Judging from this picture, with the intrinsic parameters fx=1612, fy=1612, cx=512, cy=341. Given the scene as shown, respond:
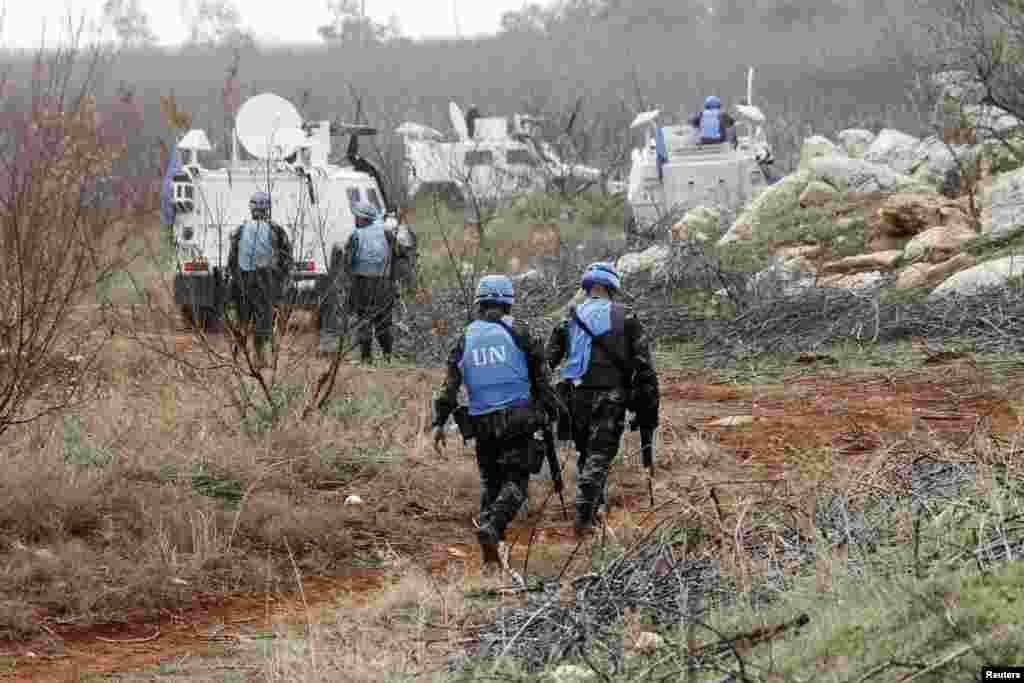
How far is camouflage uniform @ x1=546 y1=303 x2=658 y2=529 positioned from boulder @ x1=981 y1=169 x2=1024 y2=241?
7431 millimetres

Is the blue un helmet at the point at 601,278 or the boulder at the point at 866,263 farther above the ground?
the blue un helmet at the point at 601,278

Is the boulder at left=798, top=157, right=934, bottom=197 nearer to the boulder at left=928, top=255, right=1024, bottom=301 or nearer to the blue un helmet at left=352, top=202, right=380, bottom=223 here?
the boulder at left=928, top=255, right=1024, bottom=301

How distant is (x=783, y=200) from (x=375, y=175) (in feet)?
15.4

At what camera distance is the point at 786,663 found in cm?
398

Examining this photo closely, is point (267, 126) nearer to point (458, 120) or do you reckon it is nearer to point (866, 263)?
point (866, 263)

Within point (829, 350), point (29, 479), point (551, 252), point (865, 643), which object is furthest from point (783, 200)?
point (865, 643)

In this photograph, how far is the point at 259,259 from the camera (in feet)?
38.1

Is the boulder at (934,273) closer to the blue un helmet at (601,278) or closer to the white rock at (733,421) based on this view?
the white rock at (733,421)

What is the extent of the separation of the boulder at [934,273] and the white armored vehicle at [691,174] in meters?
7.05

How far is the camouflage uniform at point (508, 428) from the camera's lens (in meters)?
6.95

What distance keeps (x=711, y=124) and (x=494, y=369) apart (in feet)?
48.8

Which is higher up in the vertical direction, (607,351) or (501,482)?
(607,351)

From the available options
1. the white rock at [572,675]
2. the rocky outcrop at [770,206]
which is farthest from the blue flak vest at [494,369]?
the rocky outcrop at [770,206]

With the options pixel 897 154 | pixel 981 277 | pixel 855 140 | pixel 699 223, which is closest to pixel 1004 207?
pixel 981 277
